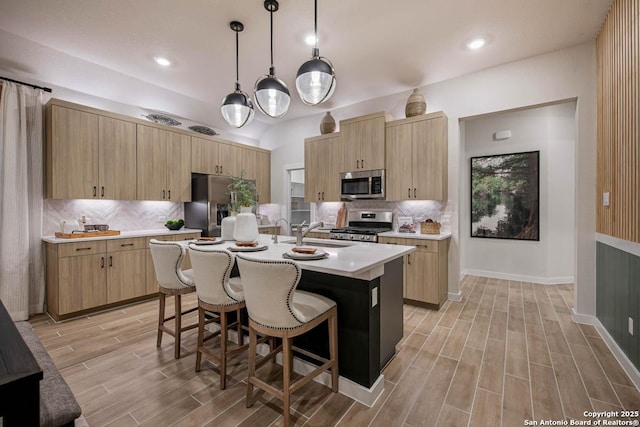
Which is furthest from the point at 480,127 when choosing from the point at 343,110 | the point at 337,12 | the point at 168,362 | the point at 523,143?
the point at 168,362

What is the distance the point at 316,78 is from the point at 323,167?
2.88 m

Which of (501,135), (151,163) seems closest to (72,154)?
(151,163)

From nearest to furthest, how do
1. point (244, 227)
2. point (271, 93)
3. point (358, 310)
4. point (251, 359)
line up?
point (251, 359), point (358, 310), point (271, 93), point (244, 227)

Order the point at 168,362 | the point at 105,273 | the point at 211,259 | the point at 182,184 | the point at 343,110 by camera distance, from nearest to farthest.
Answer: the point at 211,259 < the point at 168,362 < the point at 105,273 < the point at 182,184 < the point at 343,110

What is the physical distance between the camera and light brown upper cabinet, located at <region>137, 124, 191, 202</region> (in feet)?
13.4

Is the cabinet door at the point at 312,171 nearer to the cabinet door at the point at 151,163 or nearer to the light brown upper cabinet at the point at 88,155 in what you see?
the cabinet door at the point at 151,163

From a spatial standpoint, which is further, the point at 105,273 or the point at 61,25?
the point at 105,273

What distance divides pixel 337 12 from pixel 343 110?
249 cm

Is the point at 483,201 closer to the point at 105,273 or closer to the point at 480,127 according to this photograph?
the point at 480,127

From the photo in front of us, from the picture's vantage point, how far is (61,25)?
9.40ft

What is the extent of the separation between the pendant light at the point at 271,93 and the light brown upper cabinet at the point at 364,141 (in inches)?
84.6

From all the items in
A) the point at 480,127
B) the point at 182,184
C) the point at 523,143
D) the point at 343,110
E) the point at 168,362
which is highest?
the point at 343,110

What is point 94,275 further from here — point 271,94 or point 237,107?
point 271,94

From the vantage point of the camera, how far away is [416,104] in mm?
Result: 4047
